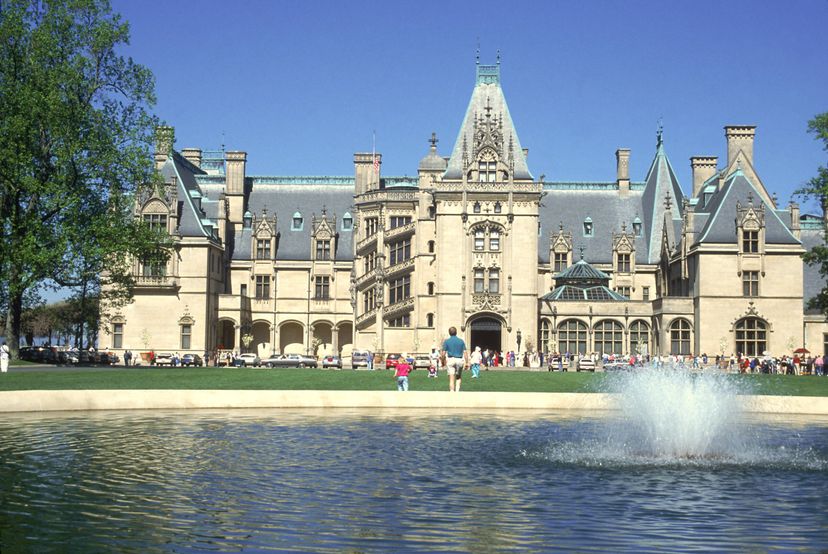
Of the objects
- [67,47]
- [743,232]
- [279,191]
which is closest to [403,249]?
[279,191]

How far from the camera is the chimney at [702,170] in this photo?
86.8 metres

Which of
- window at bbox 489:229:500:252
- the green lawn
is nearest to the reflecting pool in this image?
the green lawn

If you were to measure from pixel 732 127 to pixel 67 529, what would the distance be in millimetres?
77867

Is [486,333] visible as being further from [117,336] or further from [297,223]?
[117,336]

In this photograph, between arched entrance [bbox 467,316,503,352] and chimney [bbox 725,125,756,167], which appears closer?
arched entrance [bbox 467,316,503,352]

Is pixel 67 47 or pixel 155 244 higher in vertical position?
pixel 67 47

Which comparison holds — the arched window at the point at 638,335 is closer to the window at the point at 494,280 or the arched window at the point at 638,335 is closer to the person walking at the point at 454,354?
the window at the point at 494,280

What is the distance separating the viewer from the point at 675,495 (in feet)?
51.1

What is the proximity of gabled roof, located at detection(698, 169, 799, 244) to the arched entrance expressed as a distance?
54.3 feet

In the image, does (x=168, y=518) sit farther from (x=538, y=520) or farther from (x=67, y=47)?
(x=67, y=47)

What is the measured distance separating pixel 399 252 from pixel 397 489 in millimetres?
62103

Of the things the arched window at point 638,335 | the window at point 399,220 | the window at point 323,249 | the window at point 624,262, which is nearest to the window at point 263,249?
the window at point 323,249

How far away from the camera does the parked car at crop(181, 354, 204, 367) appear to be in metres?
70.6

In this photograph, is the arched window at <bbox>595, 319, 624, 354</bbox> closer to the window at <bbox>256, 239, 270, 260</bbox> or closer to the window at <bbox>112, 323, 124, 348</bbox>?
the window at <bbox>256, 239, 270, 260</bbox>
